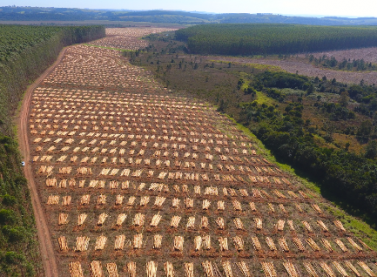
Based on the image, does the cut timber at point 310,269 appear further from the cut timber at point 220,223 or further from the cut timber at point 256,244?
the cut timber at point 220,223

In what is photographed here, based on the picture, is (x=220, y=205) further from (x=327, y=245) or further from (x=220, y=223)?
(x=327, y=245)

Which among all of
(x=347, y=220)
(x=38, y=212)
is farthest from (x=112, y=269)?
(x=347, y=220)

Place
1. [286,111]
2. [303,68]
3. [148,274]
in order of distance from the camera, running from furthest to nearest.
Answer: [303,68] < [286,111] < [148,274]

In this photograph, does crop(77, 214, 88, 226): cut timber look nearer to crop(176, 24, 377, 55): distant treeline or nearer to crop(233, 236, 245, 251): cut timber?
crop(233, 236, 245, 251): cut timber

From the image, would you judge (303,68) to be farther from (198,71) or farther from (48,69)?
(48,69)

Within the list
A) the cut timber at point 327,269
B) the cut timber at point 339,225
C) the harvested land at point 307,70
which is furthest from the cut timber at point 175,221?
the harvested land at point 307,70

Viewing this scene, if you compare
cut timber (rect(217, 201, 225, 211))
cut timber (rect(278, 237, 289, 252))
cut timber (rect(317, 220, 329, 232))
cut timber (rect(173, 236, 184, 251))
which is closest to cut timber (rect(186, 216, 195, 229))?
cut timber (rect(173, 236, 184, 251))

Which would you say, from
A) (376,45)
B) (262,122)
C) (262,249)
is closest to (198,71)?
(262,122)
